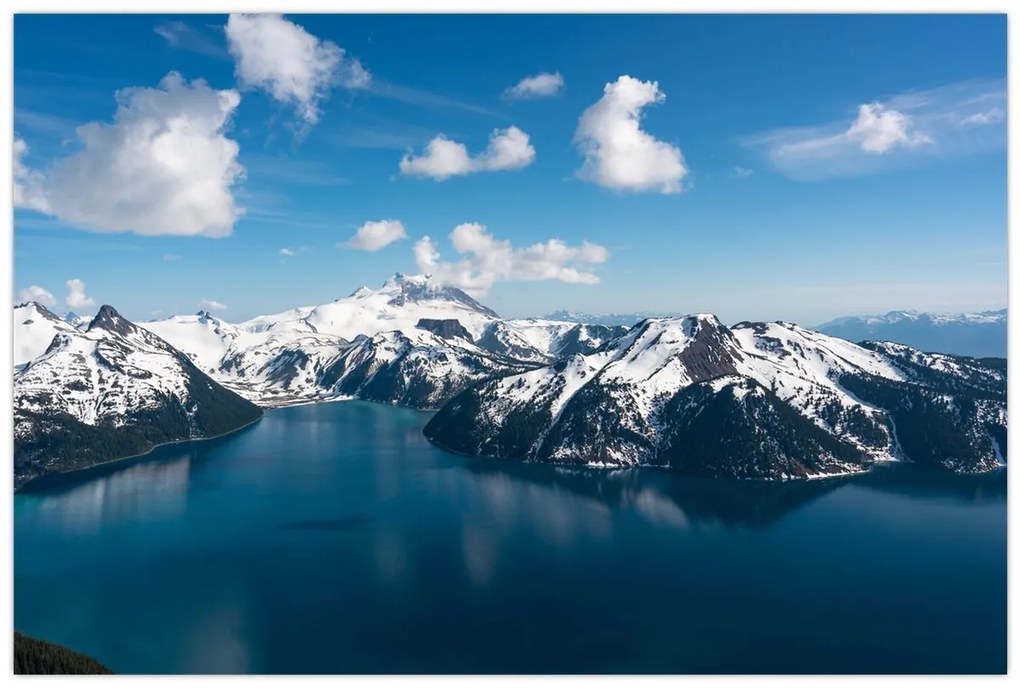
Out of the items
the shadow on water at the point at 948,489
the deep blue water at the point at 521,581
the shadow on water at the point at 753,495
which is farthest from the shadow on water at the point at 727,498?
the shadow on water at the point at 948,489

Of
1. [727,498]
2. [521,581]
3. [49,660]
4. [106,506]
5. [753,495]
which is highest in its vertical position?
[753,495]

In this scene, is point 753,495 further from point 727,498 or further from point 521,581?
point 521,581

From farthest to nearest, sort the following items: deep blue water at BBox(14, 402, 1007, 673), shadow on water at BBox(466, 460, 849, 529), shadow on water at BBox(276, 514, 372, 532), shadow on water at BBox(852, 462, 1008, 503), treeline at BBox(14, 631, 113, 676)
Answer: shadow on water at BBox(852, 462, 1008, 503) → shadow on water at BBox(466, 460, 849, 529) → shadow on water at BBox(276, 514, 372, 532) → deep blue water at BBox(14, 402, 1007, 673) → treeline at BBox(14, 631, 113, 676)

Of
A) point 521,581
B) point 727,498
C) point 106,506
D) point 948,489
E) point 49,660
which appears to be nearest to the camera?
point 49,660

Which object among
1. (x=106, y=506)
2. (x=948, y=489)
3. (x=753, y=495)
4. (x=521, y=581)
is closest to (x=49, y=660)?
(x=521, y=581)

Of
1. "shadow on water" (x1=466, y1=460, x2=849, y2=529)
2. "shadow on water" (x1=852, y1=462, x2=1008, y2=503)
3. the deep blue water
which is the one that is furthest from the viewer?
"shadow on water" (x1=852, y1=462, x2=1008, y2=503)

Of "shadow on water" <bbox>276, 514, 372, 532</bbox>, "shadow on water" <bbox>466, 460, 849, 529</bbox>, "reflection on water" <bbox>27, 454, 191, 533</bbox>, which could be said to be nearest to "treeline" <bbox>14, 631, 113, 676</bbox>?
"shadow on water" <bbox>276, 514, 372, 532</bbox>

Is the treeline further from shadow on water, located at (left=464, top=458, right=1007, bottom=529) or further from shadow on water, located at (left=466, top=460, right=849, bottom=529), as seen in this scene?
shadow on water, located at (left=464, top=458, right=1007, bottom=529)

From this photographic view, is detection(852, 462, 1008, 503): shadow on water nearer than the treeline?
No

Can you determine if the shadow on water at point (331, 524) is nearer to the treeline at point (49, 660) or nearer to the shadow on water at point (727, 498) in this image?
the treeline at point (49, 660)

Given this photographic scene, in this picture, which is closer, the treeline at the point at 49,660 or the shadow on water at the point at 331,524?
the treeline at the point at 49,660
